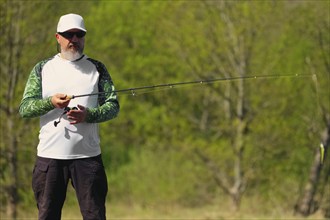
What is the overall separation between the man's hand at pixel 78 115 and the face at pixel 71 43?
324 millimetres

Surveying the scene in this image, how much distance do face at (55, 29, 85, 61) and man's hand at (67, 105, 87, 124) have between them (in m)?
0.32

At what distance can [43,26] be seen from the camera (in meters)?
17.8

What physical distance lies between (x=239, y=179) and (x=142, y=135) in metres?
7.68

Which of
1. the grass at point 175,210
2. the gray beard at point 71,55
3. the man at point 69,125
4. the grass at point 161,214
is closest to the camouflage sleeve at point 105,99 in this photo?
the man at point 69,125

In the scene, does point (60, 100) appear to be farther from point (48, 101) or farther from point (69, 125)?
point (69, 125)

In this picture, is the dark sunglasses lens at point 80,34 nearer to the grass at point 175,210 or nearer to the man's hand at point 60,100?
the man's hand at point 60,100

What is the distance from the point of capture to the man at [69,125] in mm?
5289

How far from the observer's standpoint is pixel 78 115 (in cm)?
515

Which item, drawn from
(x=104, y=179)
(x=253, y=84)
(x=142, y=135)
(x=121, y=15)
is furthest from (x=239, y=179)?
(x=104, y=179)

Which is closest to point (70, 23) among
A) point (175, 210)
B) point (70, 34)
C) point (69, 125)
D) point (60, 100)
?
point (70, 34)

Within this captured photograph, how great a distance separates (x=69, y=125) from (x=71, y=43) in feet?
1.48

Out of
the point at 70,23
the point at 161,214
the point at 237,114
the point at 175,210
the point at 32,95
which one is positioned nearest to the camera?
the point at 70,23

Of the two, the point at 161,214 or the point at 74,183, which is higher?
the point at 74,183

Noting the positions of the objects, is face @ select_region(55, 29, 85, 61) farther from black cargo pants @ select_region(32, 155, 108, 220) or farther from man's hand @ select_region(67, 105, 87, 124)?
black cargo pants @ select_region(32, 155, 108, 220)
